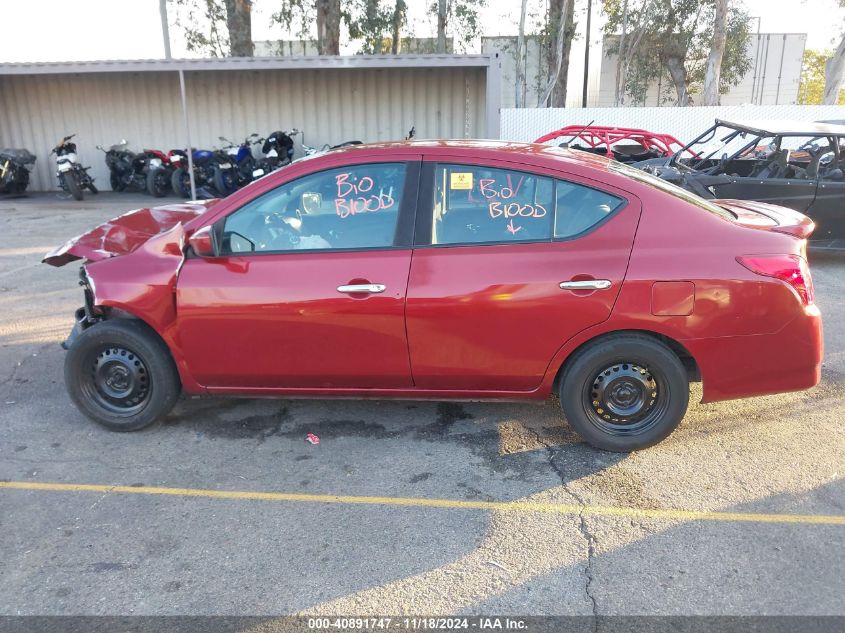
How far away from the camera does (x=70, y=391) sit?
13.9 ft

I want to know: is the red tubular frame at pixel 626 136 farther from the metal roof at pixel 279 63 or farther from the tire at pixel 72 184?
the tire at pixel 72 184

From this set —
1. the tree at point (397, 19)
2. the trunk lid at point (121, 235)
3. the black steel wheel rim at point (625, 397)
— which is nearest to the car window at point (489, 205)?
the black steel wheel rim at point (625, 397)

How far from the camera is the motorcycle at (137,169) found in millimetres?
15359

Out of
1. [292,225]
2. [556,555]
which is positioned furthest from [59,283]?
[556,555]

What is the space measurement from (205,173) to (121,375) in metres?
11.8

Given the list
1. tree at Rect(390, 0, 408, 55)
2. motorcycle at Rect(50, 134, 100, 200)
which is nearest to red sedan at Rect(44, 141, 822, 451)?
motorcycle at Rect(50, 134, 100, 200)

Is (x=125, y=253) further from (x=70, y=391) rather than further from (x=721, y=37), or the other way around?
(x=721, y=37)

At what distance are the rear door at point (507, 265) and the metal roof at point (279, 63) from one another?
9.94 metres

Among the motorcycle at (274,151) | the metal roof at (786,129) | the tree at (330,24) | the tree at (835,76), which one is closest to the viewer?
the metal roof at (786,129)

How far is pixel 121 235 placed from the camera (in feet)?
15.1

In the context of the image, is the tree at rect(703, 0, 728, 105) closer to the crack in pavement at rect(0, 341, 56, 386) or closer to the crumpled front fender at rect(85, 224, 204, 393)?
the crack in pavement at rect(0, 341, 56, 386)

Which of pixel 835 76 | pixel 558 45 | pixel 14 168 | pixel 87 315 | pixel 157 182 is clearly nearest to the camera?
pixel 87 315

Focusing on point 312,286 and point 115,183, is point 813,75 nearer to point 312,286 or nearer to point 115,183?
point 115,183

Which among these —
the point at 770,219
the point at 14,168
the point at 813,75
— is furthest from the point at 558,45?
the point at 813,75
